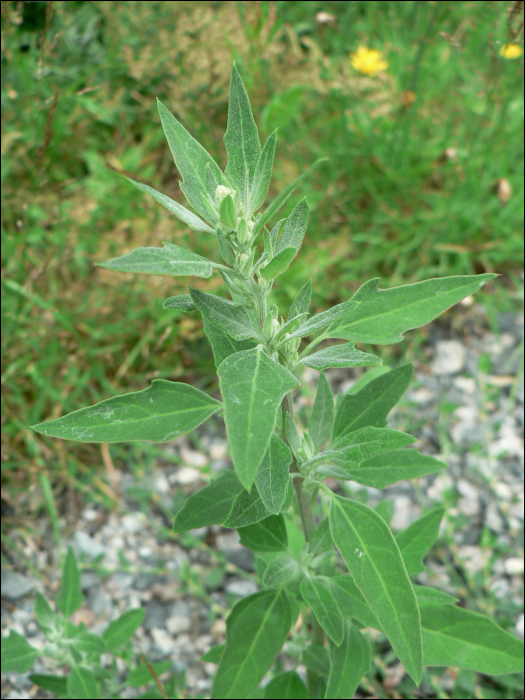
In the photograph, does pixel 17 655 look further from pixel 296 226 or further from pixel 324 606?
pixel 296 226

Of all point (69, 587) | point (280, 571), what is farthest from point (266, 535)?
point (69, 587)

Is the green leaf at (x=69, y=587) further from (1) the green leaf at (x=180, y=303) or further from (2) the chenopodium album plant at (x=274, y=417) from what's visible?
(1) the green leaf at (x=180, y=303)

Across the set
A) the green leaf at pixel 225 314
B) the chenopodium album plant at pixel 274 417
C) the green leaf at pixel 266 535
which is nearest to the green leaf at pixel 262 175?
the chenopodium album plant at pixel 274 417

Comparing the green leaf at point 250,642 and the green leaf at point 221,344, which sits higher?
the green leaf at point 221,344

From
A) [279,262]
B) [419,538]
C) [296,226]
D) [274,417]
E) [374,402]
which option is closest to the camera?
[274,417]

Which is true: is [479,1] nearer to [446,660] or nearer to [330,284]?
[330,284]

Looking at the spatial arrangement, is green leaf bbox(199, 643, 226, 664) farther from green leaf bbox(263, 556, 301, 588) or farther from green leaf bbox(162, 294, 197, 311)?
green leaf bbox(162, 294, 197, 311)

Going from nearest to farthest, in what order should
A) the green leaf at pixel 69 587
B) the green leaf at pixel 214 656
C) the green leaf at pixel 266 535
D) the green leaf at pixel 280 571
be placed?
the green leaf at pixel 280 571 → the green leaf at pixel 266 535 → the green leaf at pixel 214 656 → the green leaf at pixel 69 587

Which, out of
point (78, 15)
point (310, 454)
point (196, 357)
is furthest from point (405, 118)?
point (310, 454)
